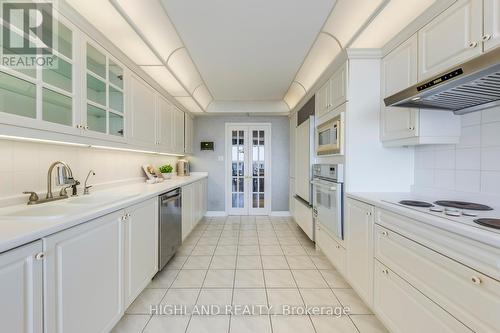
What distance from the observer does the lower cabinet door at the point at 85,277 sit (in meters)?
1.04

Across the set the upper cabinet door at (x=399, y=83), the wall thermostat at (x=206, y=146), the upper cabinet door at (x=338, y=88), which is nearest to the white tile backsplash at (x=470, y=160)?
the upper cabinet door at (x=399, y=83)

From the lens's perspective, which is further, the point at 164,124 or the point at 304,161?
the point at 304,161

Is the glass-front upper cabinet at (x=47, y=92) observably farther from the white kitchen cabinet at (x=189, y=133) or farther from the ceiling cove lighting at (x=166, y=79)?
the white kitchen cabinet at (x=189, y=133)

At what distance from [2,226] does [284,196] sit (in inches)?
181

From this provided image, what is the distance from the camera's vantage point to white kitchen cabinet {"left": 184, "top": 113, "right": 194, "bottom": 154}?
4508mm

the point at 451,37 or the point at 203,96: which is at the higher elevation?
the point at 203,96

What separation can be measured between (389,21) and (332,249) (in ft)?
7.46

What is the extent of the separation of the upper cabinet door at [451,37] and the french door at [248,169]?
3.64 metres

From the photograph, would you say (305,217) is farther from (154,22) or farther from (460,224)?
(154,22)

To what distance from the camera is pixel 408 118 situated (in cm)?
180

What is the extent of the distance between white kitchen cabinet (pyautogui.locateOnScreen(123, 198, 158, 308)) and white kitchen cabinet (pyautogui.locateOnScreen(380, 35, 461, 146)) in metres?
2.30

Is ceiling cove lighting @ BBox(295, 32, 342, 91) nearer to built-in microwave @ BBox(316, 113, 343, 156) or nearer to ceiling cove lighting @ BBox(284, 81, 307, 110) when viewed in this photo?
ceiling cove lighting @ BBox(284, 81, 307, 110)

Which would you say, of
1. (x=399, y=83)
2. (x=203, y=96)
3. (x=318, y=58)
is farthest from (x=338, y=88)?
(x=203, y=96)

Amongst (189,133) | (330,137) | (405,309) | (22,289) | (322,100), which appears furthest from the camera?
(189,133)
